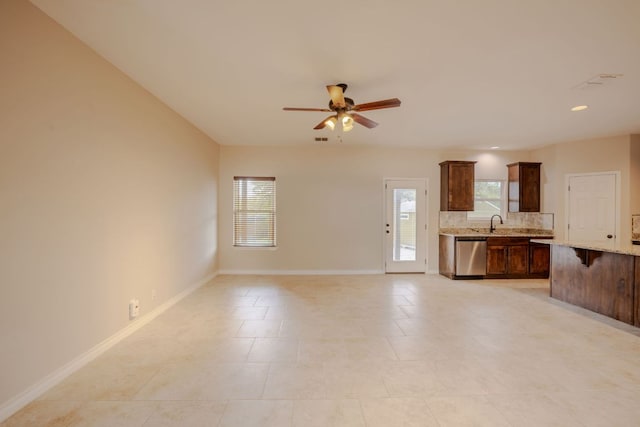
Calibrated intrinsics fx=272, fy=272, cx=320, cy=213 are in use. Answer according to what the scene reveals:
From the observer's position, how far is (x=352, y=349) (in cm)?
262

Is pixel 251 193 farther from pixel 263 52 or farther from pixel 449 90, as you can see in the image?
pixel 449 90

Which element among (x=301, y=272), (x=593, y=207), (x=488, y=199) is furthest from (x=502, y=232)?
(x=301, y=272)

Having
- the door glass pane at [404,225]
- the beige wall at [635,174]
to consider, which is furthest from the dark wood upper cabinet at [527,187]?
the door glass pane at [404,225]

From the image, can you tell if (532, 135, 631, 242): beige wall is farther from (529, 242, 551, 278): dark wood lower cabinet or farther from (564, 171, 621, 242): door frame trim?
(529, 242, 551, 278): dark wood lower cabinet

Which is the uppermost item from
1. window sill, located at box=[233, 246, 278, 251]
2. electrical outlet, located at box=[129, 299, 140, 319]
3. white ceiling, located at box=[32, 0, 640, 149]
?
white ceiling, located at box=[32, 0, 640, 149]

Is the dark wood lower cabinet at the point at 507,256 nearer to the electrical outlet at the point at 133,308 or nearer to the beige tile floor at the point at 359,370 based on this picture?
the beige tile floor at the point at 359,370

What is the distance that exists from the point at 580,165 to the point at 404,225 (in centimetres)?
344

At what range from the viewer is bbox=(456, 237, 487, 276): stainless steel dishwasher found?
528 centimetres

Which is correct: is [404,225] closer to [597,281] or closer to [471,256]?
[471,256]

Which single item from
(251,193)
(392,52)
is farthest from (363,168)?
(392,52)

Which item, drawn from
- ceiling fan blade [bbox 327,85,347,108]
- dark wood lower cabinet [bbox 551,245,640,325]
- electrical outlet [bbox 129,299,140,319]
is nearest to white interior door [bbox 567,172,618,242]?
dark wood lower cabinet [bbox 551,245,640,325]

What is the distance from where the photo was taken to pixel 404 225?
5793 mm

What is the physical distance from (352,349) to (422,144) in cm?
432

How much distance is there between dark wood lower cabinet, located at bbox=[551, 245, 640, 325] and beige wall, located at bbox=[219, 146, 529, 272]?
84.3 inches
